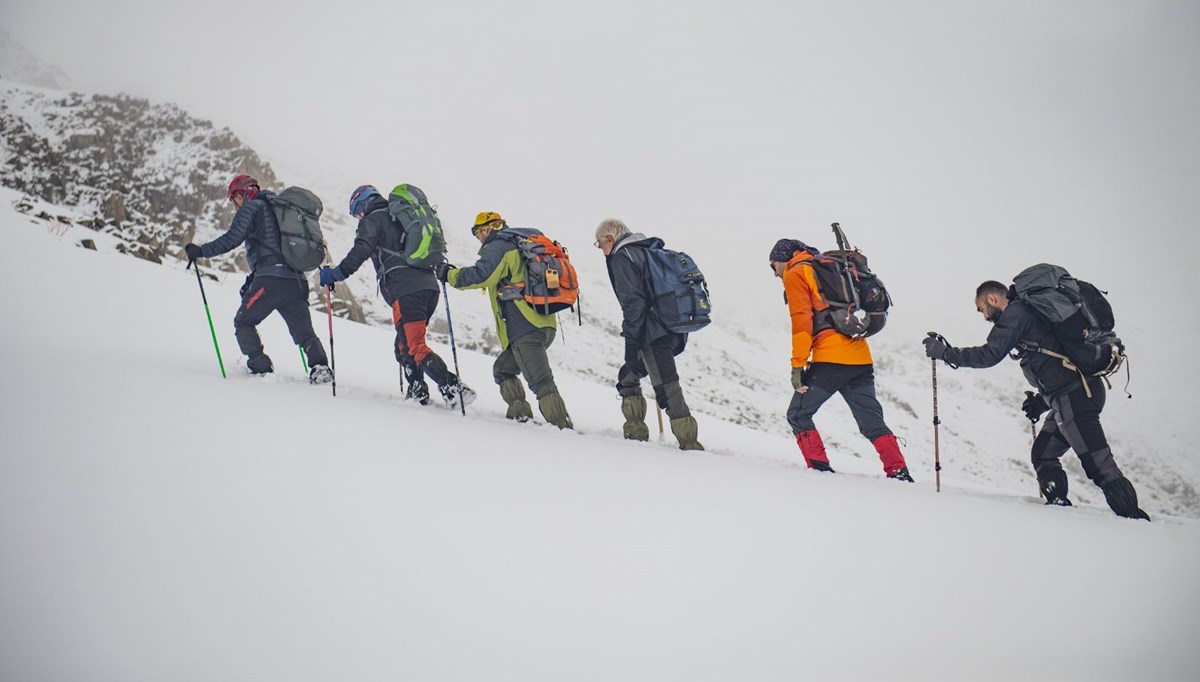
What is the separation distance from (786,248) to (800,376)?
52.2 inches

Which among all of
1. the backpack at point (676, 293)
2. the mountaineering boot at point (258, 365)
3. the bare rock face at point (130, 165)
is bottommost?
the mountaineering boot at point (258, 365)

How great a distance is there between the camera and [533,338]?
6.68m

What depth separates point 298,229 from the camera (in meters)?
7.22

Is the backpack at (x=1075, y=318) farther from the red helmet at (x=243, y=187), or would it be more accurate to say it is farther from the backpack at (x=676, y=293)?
the red helmet at (x=243, y=187)

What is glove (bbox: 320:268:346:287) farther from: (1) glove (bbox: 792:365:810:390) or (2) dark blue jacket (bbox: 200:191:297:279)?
(1) glove (bbox: 792:365:810:390)

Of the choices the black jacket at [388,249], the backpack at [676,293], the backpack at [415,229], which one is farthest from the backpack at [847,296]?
the black jacket at [388,249]

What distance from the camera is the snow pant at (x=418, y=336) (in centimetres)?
697

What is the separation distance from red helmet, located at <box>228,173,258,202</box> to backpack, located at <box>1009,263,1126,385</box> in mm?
7981

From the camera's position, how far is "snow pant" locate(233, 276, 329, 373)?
7.12 m

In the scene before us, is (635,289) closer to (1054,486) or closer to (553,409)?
(553,409)

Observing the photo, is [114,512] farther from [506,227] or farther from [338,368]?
[338,368]

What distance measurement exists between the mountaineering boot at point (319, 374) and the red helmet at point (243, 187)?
2.13 metres

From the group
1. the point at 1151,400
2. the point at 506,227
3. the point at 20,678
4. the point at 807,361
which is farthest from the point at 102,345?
the point at 1151,400

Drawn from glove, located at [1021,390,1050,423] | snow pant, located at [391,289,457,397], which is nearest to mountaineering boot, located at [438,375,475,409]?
snow pant, located at [391,289,457,397]
